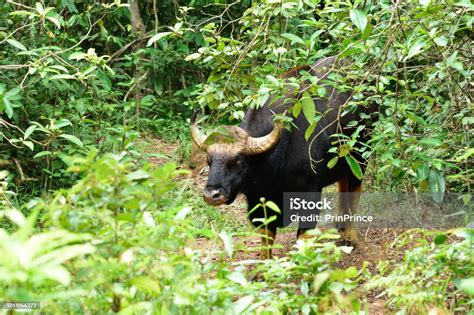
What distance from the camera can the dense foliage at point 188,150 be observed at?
2.73 meters

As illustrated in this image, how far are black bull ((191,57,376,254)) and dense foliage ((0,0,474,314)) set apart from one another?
0.86 ft

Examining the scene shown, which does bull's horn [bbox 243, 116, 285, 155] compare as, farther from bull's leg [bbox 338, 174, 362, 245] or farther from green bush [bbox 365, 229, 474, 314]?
green bush [bbox 365, 229, 474, 314]

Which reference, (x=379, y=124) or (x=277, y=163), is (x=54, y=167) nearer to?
(x=277, y=163)

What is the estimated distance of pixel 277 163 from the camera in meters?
6.41

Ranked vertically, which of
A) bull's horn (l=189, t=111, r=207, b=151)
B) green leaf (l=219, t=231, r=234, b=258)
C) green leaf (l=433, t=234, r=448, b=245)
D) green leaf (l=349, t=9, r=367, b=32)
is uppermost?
green leaf (l=349, t=9, r=367, b=32)

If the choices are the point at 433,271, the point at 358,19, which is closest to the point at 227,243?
the point at 433,271

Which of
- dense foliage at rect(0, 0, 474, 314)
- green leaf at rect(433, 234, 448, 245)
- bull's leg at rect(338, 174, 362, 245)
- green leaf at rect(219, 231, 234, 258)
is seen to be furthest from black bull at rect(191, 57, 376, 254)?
green leaf at rect(219, 231, 234, 258)

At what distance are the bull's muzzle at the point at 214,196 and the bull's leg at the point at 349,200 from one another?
1657 millimetres

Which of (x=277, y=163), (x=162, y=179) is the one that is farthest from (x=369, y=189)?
(x=162, y=179)

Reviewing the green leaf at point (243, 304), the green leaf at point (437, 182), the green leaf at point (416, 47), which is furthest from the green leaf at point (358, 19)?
the green leaf at point (243, 304)

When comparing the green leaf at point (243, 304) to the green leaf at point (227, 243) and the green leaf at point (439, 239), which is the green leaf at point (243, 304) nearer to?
the green leaf at point (227, 243)

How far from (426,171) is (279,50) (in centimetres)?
123

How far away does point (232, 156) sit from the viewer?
6.19m

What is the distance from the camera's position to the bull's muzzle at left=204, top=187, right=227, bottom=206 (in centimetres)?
594
